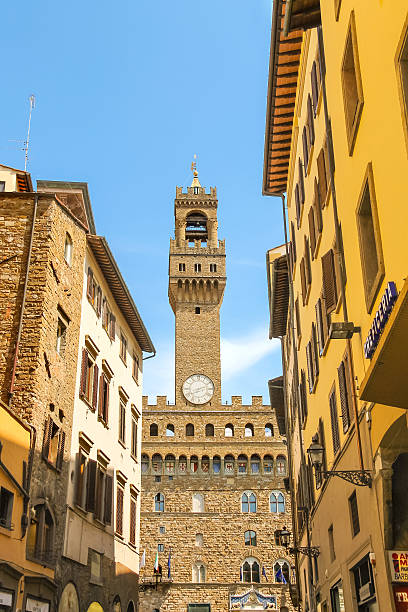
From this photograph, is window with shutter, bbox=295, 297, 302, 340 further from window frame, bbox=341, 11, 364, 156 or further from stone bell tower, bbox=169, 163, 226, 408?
stone bell tower, bbox=169, 163, 226, 408

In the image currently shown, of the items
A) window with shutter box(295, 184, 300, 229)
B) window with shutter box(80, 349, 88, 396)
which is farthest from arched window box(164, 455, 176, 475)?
window with shutter box(295, 184, 300, 229)

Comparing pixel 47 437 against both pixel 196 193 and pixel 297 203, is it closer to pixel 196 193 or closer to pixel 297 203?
pixel 297 203

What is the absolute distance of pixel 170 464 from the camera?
160 ft

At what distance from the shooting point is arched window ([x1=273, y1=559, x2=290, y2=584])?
147ft

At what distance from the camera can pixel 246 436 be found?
49.9 meters

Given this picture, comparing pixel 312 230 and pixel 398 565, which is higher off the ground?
pixel 312 230

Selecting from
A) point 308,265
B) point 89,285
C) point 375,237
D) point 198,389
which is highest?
point 198,389

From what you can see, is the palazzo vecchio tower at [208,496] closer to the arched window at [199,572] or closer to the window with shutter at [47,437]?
the arched window at [199,572]

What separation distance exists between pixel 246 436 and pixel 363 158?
4228 centimetres

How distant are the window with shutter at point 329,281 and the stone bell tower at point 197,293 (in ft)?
128

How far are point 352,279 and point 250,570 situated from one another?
39.5 m

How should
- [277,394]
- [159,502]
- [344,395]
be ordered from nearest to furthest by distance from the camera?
[344,395] → [277,394] → [159,502]

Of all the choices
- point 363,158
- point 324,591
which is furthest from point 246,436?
point 363,158

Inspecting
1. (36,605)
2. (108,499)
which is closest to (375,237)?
(36,605)
